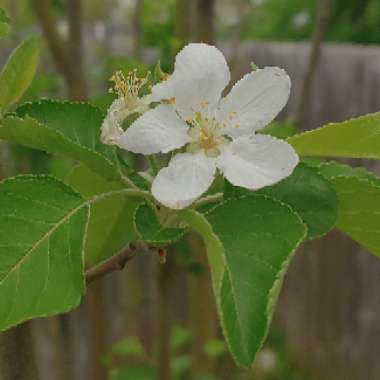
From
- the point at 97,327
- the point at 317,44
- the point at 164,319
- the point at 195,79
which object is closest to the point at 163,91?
the point at 195,79

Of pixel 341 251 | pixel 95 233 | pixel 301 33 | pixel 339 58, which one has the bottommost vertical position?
pixel 301 33

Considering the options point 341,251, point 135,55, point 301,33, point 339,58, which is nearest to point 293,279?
point 341,251

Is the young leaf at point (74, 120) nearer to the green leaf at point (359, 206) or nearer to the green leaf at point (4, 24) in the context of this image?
the green leaf at point (4, 24)

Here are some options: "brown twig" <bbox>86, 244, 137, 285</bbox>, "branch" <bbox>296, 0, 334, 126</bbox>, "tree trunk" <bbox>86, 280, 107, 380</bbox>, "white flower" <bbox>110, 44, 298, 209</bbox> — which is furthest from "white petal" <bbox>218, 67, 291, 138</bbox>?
"branch" <bbox>296, 0, 334, 126</bbox>

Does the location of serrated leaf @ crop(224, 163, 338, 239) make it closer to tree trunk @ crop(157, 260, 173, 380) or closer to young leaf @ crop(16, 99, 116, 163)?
young leaf @ crop(16, 99, 116, 163)

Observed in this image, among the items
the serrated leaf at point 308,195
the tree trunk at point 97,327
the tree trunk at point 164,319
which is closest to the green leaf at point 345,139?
the serrated leaf at point 308,195

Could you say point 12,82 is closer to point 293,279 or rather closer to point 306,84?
point 306,84
